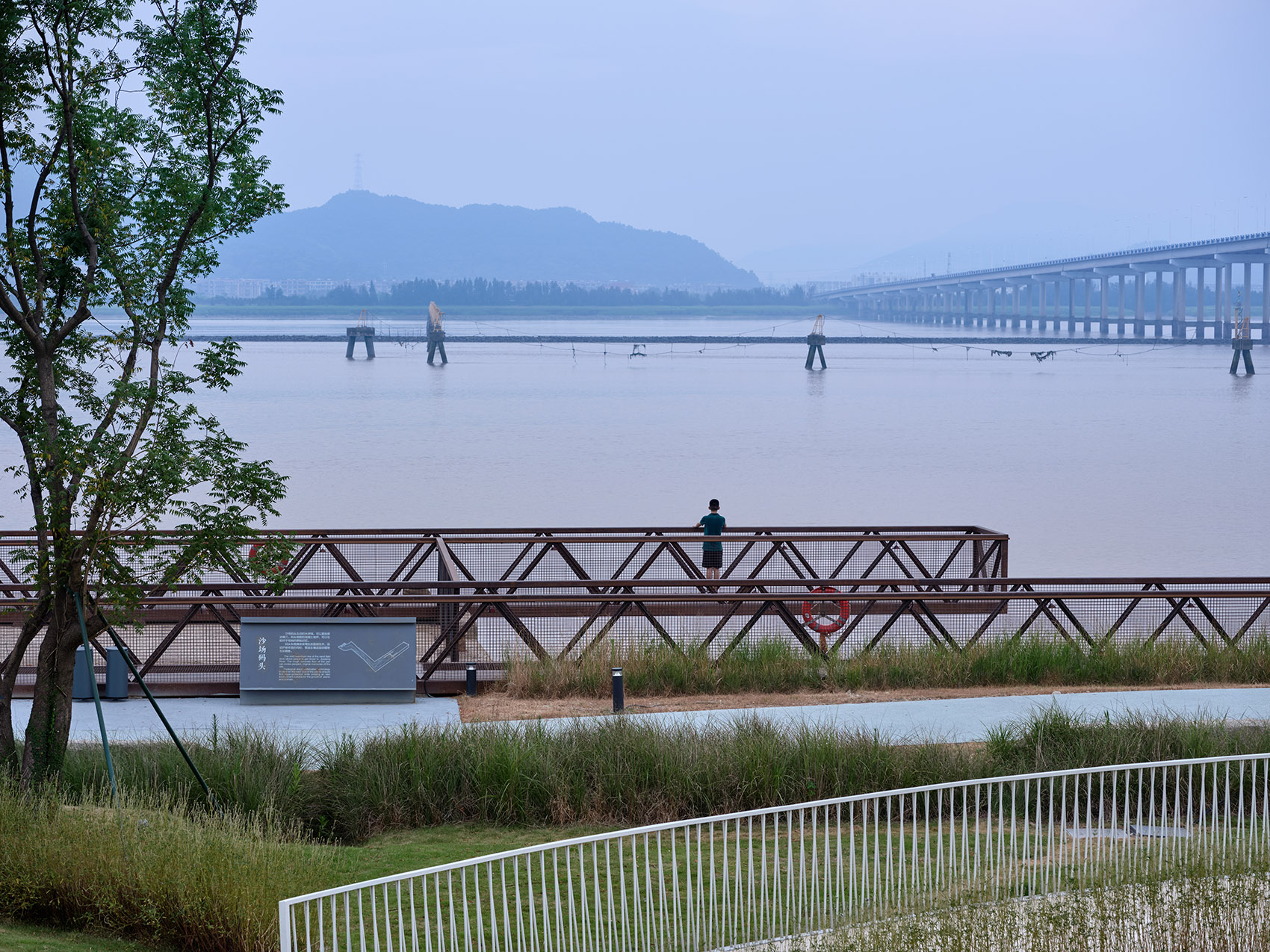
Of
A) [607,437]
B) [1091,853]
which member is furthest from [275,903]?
[607,437]

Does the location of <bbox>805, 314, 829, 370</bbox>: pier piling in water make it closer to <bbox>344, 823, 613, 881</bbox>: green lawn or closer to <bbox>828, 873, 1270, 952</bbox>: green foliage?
<bbox>344, 823, 613, 881</bbox>: green lawn

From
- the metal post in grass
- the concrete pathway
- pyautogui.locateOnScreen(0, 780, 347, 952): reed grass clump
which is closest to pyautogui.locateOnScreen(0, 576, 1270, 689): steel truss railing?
the metal post in grass

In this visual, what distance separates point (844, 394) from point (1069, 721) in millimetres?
124338

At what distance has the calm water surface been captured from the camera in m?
54.5

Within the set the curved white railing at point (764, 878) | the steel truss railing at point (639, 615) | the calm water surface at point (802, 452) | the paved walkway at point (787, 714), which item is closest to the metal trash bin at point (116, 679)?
the paved walkway at point (787, 714)

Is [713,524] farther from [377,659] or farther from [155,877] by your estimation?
[155,877]

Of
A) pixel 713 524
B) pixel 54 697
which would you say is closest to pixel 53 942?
pixel 54 697

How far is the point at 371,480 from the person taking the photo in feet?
227

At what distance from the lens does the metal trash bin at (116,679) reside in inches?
573

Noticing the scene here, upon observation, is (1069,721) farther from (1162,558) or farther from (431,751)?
(1162,558)

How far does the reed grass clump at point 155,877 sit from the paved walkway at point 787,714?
3654mm

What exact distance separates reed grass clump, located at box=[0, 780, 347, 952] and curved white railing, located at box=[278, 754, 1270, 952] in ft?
0.96

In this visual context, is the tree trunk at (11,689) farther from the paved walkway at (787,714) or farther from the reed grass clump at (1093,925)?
the reed grass clump at (1093,925)

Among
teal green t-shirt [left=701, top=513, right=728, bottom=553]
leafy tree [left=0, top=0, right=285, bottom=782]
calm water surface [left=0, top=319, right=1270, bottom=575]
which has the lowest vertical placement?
calm water surface [left=0, top=319, right=1270, bottom=575]
